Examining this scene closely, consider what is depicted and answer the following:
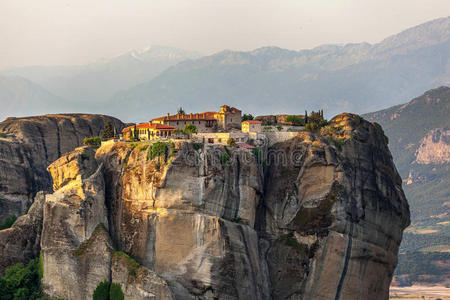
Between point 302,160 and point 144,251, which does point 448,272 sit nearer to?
point 302,160

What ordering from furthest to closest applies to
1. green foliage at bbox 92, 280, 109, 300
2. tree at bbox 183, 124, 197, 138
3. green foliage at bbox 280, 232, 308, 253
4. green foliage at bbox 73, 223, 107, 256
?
tree at bbox 183, 124, 197, 138
green foliage at bbox 280, 232, 308, 253
green foliage at bbox 73, 223, 107, 256
green foliage at bbox 92, 280, 109, 300

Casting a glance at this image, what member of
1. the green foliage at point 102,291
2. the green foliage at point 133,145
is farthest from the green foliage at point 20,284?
the green foliage at point 133,145

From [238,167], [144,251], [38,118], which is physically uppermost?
[38,118]

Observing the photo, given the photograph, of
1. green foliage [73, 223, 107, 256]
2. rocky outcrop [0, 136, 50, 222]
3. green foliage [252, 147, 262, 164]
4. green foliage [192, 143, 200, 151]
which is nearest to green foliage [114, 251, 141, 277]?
green foliage [73, 223, 107, 256]

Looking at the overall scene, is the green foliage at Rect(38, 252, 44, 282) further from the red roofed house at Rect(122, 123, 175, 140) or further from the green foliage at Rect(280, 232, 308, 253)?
the green foliage at Rect(280, 232, 308, 253)

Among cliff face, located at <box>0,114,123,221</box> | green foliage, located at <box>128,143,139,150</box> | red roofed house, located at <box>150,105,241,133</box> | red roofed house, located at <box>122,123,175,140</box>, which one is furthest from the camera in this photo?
cliff face, located at <box>0,114,123,221</box>

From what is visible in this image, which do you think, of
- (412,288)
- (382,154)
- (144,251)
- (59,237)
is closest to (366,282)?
(382,154)
